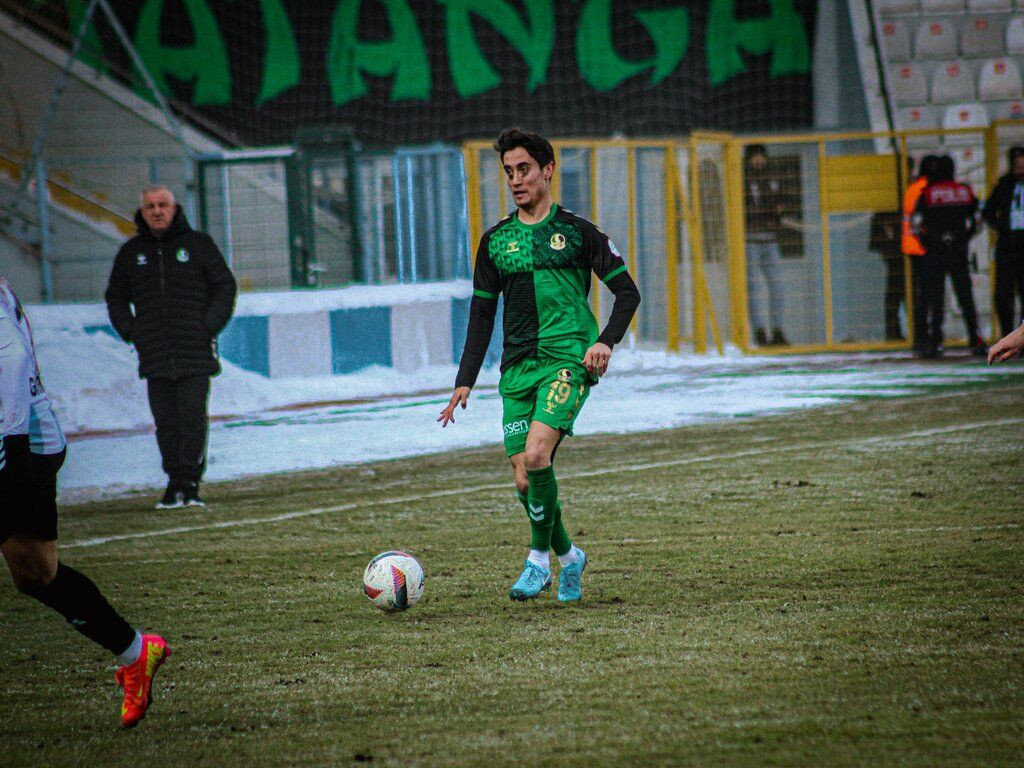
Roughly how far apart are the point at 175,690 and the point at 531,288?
209cm

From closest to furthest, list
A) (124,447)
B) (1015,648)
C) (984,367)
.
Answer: (1015,648) < (124,447) < (984,367)

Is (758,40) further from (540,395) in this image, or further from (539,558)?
(539,558)

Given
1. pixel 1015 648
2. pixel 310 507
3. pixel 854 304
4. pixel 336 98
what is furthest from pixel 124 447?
pixel 336 98

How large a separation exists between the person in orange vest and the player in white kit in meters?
12.1

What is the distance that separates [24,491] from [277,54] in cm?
2006

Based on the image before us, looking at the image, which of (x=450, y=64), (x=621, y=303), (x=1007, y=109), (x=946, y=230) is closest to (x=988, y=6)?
(x=1007, y=109)

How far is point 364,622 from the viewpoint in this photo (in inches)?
213

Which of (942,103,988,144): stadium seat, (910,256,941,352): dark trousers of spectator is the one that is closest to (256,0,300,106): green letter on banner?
(942,103,988,144): stadium seat

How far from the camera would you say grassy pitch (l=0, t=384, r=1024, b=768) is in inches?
152

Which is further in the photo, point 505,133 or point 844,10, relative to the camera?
point 844,10

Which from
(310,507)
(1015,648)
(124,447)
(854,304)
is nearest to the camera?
(1015,648)

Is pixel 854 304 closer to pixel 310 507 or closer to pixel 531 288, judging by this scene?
pixel 310 507

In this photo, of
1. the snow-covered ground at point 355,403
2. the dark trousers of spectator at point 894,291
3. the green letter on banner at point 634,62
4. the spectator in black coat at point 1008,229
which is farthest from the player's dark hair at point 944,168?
the green letter on banner at point 634,62

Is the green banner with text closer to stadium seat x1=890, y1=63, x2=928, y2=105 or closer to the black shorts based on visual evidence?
stadium seat x1=890, y1=63, x2=928, y2=105
